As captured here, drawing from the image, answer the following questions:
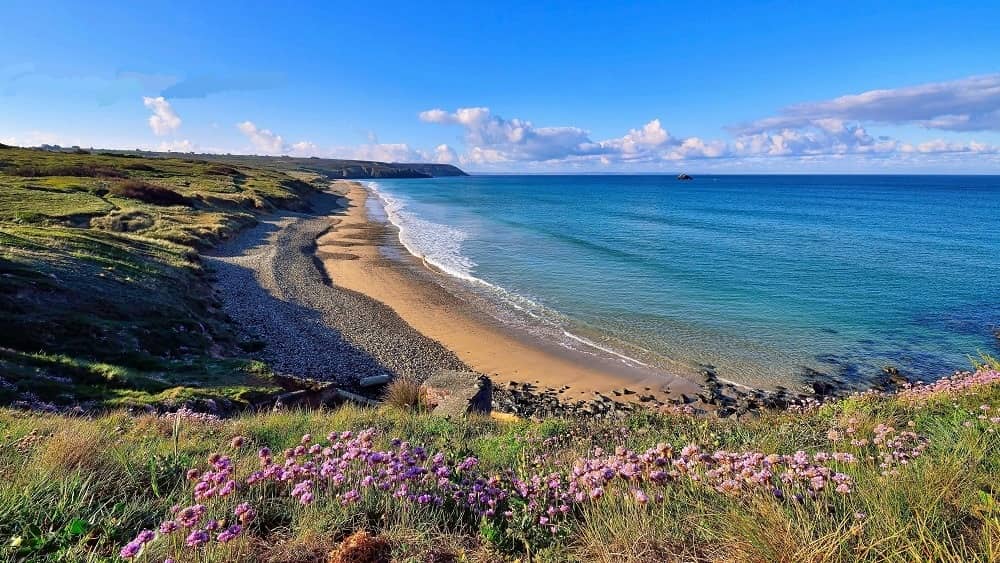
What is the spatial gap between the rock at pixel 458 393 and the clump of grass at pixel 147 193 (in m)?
43.8

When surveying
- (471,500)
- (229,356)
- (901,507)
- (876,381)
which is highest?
(901,507)

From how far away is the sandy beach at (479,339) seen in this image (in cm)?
1634

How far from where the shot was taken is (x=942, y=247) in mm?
43406

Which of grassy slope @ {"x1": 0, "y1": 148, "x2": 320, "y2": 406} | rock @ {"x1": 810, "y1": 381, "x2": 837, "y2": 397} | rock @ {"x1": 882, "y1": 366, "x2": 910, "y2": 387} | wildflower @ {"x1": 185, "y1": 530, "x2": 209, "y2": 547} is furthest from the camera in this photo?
rock @ {"x1": 882, "y1": 366, "x2": 910, "y2": 387}

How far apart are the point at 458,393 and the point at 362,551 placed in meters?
7.79

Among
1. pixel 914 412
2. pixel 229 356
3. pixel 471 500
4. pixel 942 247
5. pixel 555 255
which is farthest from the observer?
pixel 942 247

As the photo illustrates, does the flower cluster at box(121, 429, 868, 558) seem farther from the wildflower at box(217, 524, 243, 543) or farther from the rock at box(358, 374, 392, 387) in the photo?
the rock at box(358, 374, 392, 387)

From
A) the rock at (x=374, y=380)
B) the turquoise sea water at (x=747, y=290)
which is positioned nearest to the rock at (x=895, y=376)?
the turquoise sea water at (x=747, y=290)

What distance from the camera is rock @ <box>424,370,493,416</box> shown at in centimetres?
1005

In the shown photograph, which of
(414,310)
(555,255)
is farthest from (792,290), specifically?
(414,310)

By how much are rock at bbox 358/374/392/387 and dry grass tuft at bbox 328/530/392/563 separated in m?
11.9

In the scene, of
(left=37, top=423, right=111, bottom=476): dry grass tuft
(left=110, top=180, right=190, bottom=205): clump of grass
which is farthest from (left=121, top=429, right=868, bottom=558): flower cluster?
(left=110, top=180, right=190, bottom=205): clump of grass

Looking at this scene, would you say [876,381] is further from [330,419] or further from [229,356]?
[229,356]

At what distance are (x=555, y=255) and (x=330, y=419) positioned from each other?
32192mm
